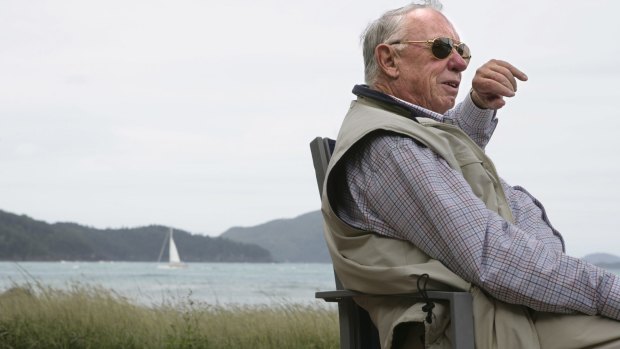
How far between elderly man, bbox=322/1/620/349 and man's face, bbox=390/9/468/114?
1cm

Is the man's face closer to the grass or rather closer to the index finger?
the index finger

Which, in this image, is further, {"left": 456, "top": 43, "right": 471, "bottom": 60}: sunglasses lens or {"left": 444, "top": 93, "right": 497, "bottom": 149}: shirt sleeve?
{"left": 444, "top": 93, "right": 497, "bottom": 149}: shirt sleeve

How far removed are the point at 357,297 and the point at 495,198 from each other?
44 cm

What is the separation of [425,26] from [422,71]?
133 millimetres

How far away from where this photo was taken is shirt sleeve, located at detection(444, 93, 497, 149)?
3.08 meters

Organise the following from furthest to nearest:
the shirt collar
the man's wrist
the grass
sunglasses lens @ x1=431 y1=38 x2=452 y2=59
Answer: the grass → the man's wrist → sunglasses lens @ x1=431 y1=38 x2=452 y2=59 → the shirt collar

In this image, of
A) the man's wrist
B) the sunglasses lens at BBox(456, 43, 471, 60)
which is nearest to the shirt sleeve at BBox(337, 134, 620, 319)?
the sunglasses lens at BBox(456, 43, 471, 60)

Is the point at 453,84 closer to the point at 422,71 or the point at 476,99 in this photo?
the point at 422,71

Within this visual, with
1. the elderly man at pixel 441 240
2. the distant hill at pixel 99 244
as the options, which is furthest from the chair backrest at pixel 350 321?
the distant hill at pixel 99 244

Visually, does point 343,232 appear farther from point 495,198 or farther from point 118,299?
point 118,299

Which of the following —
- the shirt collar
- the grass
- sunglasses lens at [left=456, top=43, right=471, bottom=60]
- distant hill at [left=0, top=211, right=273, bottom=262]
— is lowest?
the grass

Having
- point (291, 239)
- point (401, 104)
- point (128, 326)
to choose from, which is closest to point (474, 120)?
point (401, 104)

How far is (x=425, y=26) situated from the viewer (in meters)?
2.71

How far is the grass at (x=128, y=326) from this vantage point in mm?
6027
